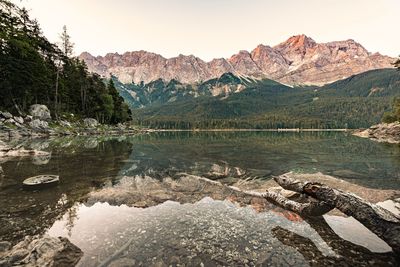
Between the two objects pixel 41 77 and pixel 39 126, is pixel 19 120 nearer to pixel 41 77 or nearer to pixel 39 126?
pixel 39 126

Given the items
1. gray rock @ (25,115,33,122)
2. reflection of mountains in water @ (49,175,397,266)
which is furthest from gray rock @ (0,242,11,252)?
gray rock @ (25,115,33,122)

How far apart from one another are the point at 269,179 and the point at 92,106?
100m

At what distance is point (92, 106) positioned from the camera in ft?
349

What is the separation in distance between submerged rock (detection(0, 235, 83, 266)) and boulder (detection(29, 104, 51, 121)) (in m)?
76.8

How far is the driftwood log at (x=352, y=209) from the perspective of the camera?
9602 millimetres

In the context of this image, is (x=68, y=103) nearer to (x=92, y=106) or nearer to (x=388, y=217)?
(x=92, y=106)

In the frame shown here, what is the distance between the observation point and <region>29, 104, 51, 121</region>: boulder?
7200cm

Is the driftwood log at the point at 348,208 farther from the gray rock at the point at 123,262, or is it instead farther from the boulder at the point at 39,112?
the boulder at the point at 39,112

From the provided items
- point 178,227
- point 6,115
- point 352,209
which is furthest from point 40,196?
point 6,115

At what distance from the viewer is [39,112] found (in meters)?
72.9

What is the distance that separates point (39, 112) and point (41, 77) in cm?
1093

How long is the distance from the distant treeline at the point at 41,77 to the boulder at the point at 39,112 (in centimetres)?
205

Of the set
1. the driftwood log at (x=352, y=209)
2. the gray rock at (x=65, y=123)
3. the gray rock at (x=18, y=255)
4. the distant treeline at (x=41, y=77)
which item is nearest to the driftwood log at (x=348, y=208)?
Result: the driftwood log at (x=352, y=209)

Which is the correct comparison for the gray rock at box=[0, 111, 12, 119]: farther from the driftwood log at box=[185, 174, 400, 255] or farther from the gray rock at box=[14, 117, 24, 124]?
the driftwood log at box=[185, 174, 400, 255]
